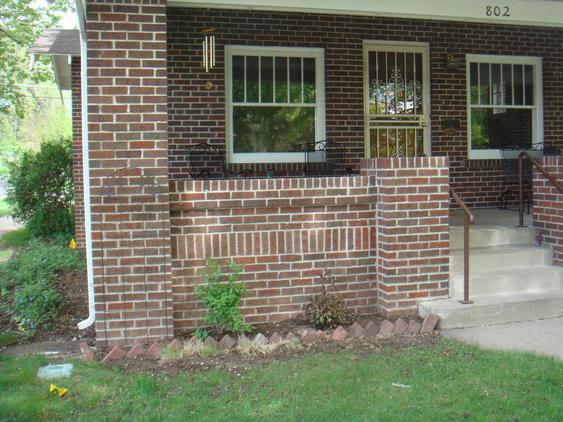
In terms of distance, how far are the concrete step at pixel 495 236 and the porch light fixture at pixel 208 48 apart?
3.54 meters

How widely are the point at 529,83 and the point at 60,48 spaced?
298 inches

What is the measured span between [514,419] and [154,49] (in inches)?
152

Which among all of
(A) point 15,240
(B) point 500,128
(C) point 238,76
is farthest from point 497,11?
(A) point 15,240

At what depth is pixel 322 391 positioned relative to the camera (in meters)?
4.10

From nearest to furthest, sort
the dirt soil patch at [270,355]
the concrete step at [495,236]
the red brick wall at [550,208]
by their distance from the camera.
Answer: the dirt soil patch at [270,355] → the red brick wall at [550,208] → the concrete step at [495,236]

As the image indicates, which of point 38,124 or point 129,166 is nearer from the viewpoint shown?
point 129,166

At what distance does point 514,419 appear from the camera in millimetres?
3697

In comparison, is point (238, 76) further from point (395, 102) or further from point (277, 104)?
point (395, 102)

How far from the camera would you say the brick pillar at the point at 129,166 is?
504cm

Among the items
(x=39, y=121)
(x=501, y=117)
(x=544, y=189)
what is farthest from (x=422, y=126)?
(x=39, y=121)

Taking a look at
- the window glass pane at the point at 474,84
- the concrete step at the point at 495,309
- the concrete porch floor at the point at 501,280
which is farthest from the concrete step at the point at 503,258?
the window glass pane at the point at 474,84

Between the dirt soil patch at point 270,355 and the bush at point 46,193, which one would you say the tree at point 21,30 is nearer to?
the bush at point 46,193

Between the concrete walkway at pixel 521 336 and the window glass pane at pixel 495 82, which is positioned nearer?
the concrete walkway at pixel 521 336

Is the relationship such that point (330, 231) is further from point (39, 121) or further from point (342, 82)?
point (39, 121)
